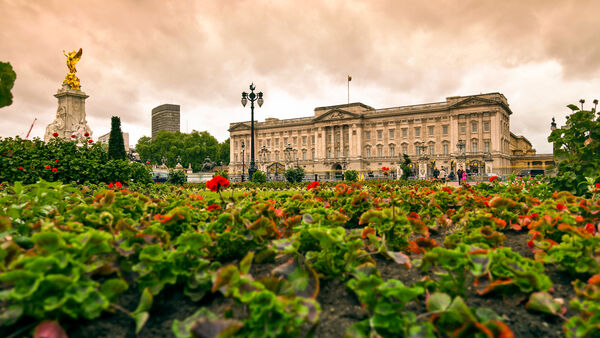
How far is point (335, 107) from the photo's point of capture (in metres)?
71.9

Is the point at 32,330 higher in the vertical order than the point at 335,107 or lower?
lower

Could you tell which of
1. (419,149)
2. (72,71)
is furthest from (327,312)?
(419,149)

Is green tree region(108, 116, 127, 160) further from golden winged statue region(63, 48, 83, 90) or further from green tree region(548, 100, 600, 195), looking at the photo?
green tree region(548, 100, 600, 195)

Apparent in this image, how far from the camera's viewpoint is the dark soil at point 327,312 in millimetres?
1447

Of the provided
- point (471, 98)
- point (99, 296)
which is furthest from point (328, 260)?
point (471, 98)

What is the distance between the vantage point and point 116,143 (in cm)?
1881

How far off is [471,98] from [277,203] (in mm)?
63346

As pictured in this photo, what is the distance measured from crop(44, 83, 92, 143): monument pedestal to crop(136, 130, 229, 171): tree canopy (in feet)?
173

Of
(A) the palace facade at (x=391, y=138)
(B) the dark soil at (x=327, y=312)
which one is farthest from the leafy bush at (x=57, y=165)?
(A) the palace facade at (x=391, y=138)

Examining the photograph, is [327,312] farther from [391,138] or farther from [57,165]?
[391,138]

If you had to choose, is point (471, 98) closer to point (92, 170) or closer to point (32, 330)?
point (92, 170)

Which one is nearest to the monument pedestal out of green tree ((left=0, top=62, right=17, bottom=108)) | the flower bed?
green tree ((left=0, top=62, right=17, bottom=108))

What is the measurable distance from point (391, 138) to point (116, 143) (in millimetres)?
57031

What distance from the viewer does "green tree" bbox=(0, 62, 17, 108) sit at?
1.94 meters
